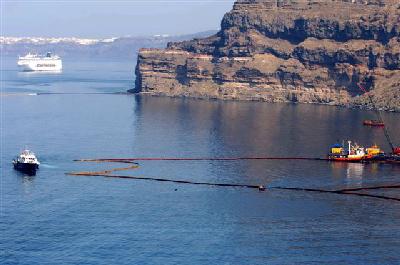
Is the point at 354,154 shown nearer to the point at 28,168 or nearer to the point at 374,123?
the point at 374,123

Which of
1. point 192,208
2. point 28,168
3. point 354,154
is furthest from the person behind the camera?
point 354,154

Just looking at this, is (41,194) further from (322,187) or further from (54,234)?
(322,187)

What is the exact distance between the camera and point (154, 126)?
184 metres

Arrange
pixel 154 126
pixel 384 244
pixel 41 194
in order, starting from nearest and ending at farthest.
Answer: pixel 384 244, pixel 41 194, pixel 154 126

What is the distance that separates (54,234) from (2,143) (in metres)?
66.6

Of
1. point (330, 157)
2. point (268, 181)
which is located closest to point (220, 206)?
point (268, 181)

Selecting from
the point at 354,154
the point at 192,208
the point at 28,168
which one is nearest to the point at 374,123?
the point at 354,154

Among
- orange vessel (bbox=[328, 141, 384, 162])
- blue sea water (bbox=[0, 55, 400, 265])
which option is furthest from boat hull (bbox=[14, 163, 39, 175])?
orange vessel (bbox=[328, 141, 384, 162])

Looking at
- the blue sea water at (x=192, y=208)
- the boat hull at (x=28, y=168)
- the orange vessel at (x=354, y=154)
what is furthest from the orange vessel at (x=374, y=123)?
the boat hull at (x=28, y=168)

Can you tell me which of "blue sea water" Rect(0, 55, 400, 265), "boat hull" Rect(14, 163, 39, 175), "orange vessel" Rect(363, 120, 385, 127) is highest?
"orange vessel" Rect(363, 120, 385, 127)

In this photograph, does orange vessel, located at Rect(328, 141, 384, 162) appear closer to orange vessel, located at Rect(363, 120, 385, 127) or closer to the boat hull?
orange vessel, located at Rect(363, 120, 385, 127)

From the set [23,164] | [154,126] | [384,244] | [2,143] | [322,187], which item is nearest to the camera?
[384,244]

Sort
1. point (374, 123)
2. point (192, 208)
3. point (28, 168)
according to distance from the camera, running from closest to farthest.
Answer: point (192, 208)
point (28, 168)
point (374, 123)

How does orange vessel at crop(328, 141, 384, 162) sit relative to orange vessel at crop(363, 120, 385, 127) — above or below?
below
